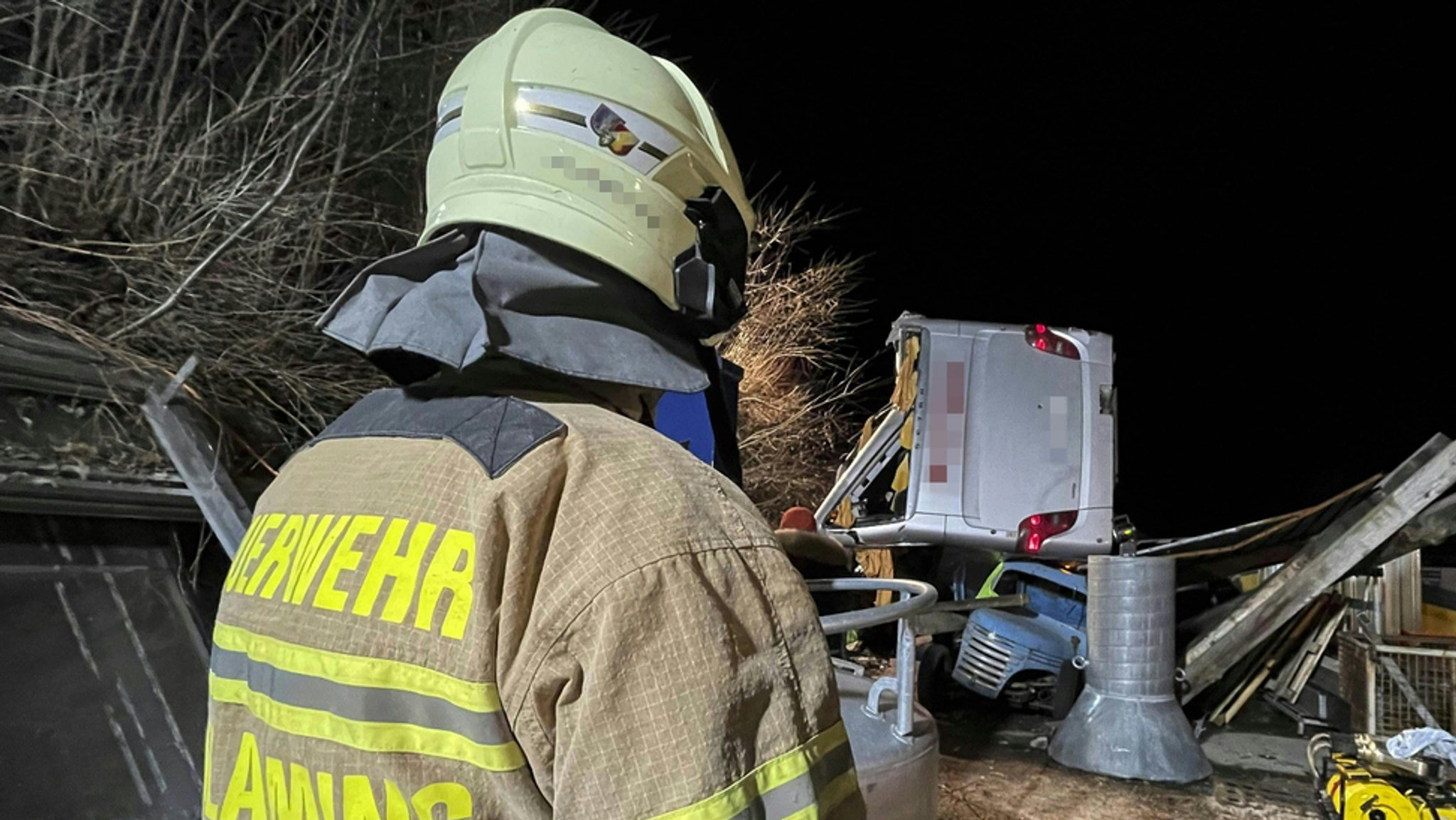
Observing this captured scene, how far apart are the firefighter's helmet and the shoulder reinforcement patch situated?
270 mm

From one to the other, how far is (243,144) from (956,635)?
18.1ft

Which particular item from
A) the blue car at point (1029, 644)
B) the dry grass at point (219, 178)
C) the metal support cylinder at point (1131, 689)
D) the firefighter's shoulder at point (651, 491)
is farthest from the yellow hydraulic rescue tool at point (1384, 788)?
the dry grass at point (219, 178)

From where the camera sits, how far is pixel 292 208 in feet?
13.3

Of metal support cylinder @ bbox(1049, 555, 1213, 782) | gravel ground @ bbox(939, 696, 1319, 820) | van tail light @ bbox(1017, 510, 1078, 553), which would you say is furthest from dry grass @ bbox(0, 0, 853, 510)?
metal support cylinder @ bbox(1049, 555, 1213, 782)

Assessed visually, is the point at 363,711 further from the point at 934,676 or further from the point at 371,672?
the point at 934,676

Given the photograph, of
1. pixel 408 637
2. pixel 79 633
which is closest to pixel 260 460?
pixel 79 633

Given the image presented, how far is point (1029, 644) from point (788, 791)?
552 cm

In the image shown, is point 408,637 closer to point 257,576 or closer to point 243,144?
point 257,576

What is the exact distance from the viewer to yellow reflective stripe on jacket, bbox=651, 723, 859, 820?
78 centimetres

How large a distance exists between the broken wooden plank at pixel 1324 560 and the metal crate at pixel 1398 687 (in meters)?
0.47

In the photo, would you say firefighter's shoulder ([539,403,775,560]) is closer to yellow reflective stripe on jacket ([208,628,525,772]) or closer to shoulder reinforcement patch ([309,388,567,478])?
shoulder reinforcement patch ([309,388,567,478])

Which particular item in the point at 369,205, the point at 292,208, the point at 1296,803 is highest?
the point at 369,205

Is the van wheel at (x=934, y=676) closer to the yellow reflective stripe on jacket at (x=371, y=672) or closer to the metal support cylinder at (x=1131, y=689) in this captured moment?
the metal support cylinder at (x=1131, y=689)

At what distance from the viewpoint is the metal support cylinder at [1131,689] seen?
15.4ft
